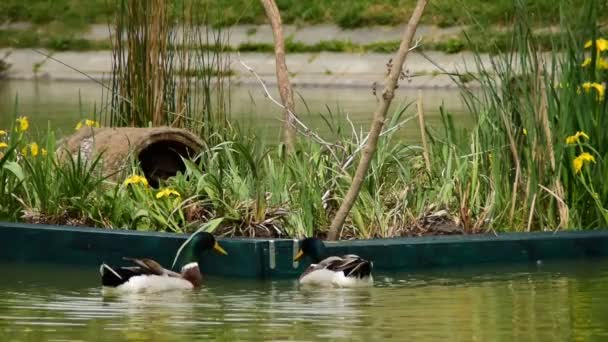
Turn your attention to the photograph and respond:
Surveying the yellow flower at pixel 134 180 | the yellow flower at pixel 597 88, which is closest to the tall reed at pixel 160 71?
the yellow flower at pixel 134 180

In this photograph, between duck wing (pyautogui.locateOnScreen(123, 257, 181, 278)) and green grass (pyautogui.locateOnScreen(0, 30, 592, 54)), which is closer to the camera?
duck wing (pyautogui.locateOnScreen(123, 257, 181, 278))

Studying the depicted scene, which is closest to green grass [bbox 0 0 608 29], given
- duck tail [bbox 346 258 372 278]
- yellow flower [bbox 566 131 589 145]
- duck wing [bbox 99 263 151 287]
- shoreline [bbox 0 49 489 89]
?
shoreline [bbox 0 49 489 89]

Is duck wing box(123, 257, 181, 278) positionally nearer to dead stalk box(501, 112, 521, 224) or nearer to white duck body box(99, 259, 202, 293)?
white duck body box(99, 259, 202, 293)

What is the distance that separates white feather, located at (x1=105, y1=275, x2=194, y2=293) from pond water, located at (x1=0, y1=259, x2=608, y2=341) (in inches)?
2.4

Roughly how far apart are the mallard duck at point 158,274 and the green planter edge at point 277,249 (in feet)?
0.70

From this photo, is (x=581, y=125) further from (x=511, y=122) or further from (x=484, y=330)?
(x=484, y=330)

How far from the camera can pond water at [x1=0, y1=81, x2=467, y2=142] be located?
22016 millimetres

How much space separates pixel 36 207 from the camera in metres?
11.1

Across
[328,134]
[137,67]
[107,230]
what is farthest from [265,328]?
[328,134]

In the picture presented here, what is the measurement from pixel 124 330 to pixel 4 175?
10.3ft

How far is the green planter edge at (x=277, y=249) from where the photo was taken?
10.0m

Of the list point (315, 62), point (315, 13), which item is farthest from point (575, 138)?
point (315, 13)

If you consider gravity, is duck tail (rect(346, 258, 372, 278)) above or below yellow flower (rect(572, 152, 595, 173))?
below

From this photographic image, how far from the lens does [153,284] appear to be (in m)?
9.62
